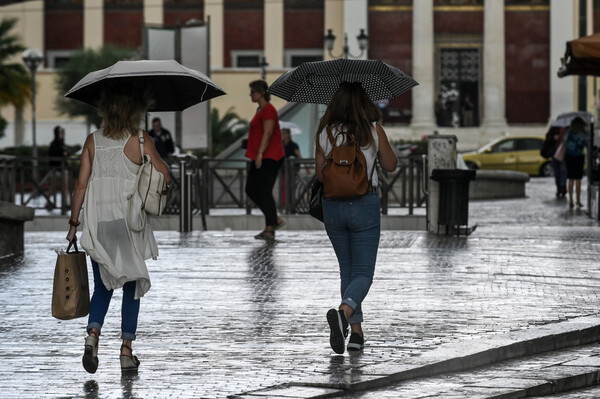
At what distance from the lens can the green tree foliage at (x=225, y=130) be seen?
46.3m

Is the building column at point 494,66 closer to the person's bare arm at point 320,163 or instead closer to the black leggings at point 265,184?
the black leggings at point 265,184

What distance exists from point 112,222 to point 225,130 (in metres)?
40.1

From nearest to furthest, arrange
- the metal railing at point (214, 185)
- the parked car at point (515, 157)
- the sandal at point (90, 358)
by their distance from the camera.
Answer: the sandal at point (90, 358) < the metal railing at point (214, 185) < the parked car at point (515, 157)

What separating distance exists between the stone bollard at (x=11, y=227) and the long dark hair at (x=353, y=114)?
243 inches

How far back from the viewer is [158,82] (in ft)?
26.9

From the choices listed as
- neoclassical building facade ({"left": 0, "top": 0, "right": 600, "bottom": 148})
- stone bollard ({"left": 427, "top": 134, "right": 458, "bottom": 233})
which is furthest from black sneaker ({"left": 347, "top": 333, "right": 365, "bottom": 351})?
neoclassical building facade ({"left": 0, "top": 0, "right": 600, "bottom": 148})

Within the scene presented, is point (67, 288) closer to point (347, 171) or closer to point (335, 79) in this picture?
point (347, 171)

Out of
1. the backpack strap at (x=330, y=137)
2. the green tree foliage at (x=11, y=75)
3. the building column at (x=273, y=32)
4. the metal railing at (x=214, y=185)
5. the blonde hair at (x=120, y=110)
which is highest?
the building column at (x=273, y=32)

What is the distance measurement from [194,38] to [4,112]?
35.0 m

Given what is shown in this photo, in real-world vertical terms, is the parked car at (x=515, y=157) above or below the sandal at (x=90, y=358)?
above

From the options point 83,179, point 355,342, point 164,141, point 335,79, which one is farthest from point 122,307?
point 164,141

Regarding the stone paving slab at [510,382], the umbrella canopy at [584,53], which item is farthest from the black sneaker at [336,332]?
the umbrella canopy at [584,53]

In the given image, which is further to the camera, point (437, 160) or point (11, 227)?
point (437, 160)

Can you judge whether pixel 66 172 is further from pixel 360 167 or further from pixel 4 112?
pixel 4 112
